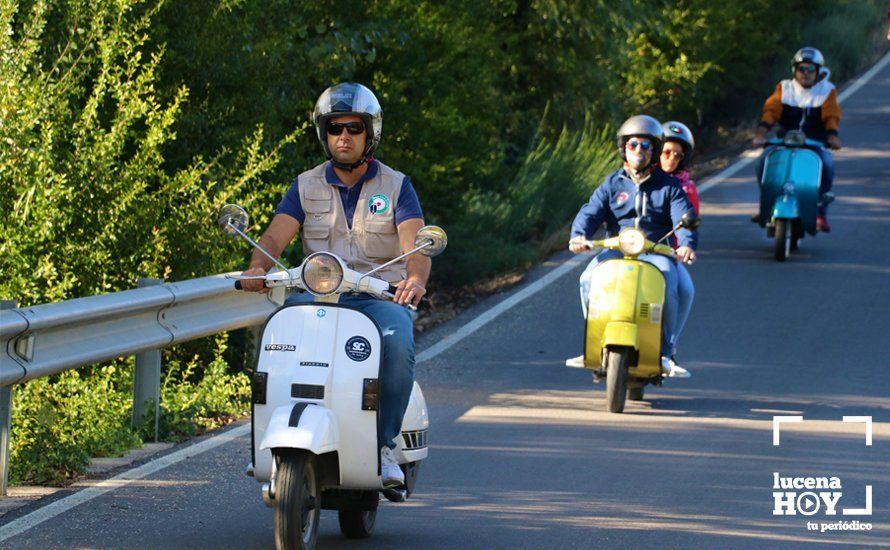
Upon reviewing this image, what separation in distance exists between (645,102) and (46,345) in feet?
75.6

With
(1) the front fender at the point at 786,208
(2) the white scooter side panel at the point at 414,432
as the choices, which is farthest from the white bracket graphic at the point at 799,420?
(1) the front fender at the point at 786,208

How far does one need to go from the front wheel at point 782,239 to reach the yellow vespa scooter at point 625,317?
234 inches

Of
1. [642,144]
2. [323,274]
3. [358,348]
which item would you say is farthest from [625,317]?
[323,274]

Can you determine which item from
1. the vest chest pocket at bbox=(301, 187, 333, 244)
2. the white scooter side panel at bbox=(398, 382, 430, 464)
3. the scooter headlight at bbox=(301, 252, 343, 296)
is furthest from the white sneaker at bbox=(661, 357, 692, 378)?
the scooter headlight at bbox=(301, 252, 343, 296)

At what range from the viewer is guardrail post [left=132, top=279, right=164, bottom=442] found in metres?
9.01

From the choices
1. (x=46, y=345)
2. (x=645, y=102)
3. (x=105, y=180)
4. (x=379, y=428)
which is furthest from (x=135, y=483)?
(x=645, y=102)

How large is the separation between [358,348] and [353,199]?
0.83 m

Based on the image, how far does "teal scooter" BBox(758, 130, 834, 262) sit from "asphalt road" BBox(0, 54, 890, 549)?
0.49 meters

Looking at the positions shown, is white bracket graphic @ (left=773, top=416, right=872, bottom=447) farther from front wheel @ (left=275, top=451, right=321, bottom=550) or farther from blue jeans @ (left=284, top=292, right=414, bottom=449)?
front wheel @ (left=275, top=451, right=321, bottom=550)

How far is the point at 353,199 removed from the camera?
7074 mm

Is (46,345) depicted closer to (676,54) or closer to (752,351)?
(752,351)

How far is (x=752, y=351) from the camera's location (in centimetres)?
1240

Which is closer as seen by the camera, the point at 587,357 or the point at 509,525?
the point at 509,525
